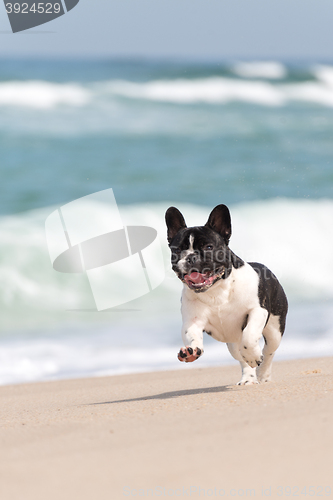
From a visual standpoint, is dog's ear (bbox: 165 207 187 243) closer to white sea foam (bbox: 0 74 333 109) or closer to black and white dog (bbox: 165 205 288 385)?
black and white dog (bbox: 165 205 288 385)

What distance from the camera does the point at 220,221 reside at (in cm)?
455

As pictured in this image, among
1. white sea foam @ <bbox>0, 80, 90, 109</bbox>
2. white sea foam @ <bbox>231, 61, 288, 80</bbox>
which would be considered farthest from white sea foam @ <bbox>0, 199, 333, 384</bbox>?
white sea foam @ <bbox>231, 61, 288, 80</bbox>

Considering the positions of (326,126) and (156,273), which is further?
(326,126)

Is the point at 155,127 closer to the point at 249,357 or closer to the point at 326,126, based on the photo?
the point at 326,126

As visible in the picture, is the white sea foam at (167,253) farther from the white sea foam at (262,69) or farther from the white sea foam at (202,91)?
the white sea foam at (262,69)

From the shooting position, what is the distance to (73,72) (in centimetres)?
2162

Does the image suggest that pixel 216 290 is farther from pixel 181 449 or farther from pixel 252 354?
pixel 181 449

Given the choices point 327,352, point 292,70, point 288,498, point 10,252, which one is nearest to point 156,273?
point 10,252

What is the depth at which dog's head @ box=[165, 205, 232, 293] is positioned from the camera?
14.0 feet

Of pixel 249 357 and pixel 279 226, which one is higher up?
pixel 249 357

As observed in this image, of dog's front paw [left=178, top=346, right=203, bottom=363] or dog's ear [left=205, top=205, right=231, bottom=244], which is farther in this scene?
dog's ear [left=205, top=205, right=231, bottom=244]

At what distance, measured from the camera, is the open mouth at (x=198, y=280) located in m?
4.27

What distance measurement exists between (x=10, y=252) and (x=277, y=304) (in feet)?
28.3

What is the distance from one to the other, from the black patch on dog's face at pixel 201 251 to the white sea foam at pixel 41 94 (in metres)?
17.1
